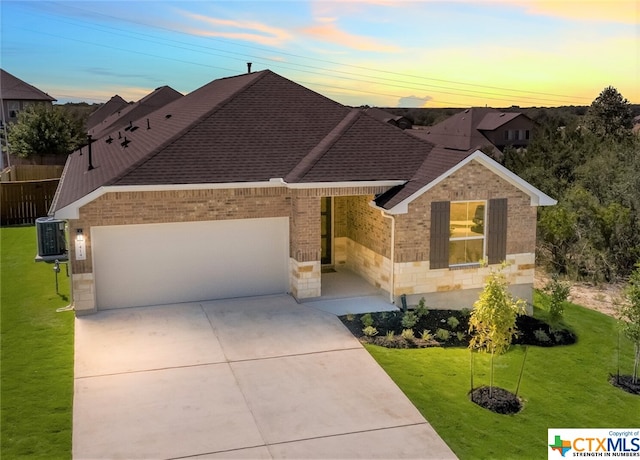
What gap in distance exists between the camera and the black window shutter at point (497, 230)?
1418cm

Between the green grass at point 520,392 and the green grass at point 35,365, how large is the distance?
17.8 ft

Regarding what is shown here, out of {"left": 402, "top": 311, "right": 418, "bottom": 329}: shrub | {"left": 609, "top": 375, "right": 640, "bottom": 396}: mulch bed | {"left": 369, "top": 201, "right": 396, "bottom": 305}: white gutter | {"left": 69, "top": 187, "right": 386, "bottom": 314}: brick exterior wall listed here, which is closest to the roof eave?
{"left": 369, "top": 201, "right": 396, "bottom": 305}: white gutter

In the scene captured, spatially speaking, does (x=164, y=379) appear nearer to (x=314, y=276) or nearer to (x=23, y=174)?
(x=314, y=276)

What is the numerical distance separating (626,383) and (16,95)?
61552 mm

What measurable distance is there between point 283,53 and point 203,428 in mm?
18851

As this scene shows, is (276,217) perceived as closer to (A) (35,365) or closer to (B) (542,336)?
(A) (35,365)

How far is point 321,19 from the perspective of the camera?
60.3 ft

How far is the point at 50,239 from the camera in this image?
15992 millimetres

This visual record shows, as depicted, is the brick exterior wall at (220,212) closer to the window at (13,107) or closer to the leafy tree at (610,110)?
the leafy tree at (610,110)

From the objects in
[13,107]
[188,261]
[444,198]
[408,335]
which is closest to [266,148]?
[188,261]

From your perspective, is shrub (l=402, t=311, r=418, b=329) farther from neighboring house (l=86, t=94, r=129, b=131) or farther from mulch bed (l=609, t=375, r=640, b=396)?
neighboring house (l=86, t=94, r=129, b=131)

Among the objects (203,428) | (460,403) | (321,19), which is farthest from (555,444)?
(321,19)

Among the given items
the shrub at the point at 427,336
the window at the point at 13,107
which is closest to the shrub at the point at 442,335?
the shrub at the point at 427,336

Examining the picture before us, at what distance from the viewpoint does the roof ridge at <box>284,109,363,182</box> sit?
45.6 ft
